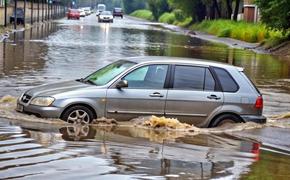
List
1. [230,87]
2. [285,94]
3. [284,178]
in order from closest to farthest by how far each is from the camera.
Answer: [284,178]
[230,87]
[285,94]

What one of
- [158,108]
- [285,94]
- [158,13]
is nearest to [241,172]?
[158,108]

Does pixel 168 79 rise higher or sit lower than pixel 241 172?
higher

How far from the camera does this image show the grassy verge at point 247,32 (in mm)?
46584

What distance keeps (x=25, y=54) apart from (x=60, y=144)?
20399 mm

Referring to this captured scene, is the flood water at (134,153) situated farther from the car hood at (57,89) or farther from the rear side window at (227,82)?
the rear side window at (227,82)

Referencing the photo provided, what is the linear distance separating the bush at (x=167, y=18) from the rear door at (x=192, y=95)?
315 feet

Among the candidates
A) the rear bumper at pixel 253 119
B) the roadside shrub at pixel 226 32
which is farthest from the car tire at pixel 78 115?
the roadside shrub at pixel 226 32

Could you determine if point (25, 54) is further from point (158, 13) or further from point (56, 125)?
point (158, 13)

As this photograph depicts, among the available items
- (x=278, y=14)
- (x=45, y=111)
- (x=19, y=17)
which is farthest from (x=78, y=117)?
(x=19, y=17)

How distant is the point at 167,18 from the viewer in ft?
368

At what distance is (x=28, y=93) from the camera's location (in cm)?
1138

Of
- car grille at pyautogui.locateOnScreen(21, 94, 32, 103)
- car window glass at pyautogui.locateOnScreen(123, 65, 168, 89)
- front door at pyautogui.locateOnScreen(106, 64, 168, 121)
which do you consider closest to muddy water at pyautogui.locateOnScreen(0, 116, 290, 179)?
front door at pyautogui.locateOnScreen(106, 64, 168, 121)

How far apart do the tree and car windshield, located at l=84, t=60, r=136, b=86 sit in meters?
32.0

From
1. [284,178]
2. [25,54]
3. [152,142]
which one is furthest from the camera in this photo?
[25,54]
